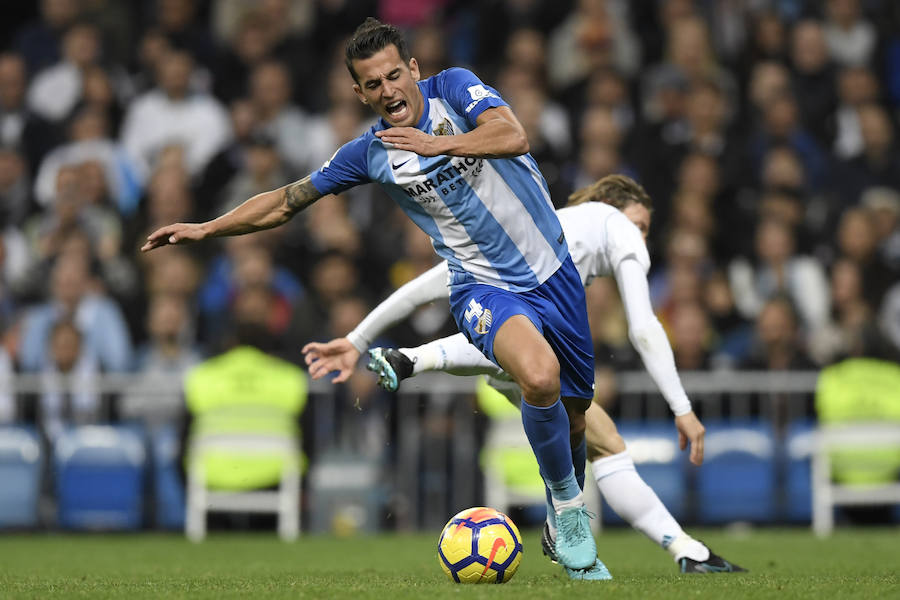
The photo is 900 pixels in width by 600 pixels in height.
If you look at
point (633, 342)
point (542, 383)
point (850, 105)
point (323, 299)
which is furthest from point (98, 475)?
point (850, 105)

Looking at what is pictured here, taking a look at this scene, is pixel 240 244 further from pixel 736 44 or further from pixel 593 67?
pixel 736 44

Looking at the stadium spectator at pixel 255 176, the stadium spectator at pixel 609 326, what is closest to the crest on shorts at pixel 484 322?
the stadium spectator at pixel 609 326

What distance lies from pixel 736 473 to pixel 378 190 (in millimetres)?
Answer: 4472

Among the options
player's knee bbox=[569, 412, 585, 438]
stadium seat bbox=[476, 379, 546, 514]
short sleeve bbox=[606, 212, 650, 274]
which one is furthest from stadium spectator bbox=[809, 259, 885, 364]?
player's knee bbox=[569, 412, 585, 438]

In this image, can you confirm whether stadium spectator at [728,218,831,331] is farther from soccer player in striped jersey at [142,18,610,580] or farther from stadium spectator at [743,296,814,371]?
soccer player in striped jersey at [142,18,610,580]

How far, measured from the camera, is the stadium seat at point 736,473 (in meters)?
12.3

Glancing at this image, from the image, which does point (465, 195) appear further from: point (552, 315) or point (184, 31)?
point (184, 31)

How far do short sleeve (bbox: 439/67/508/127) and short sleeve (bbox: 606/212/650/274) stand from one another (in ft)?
3.82

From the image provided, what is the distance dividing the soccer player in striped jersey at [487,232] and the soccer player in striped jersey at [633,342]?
1.21ft

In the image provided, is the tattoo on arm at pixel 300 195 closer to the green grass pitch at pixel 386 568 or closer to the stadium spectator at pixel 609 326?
the green grass pitch at pixel 386 568

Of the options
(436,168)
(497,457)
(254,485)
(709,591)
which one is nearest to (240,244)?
(254,485)

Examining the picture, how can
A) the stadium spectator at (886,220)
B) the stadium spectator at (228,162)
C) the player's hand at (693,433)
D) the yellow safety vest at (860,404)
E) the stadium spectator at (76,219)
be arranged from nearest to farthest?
the player's hand at (693,433)
the yellow safety vest at (860,404)
the stadium spectator at (886,220)
the stadium spectator at (76,219)
the stadium spectator at (228,162)

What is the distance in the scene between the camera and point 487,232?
22.7ft

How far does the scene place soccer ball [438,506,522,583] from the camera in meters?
6.61
